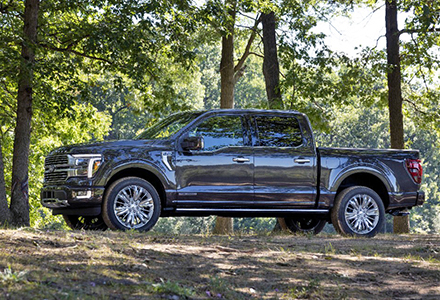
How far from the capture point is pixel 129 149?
10.3 metres

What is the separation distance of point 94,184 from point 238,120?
245 cm

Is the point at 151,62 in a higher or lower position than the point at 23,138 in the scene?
higher

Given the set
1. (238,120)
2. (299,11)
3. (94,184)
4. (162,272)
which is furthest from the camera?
(299,11)

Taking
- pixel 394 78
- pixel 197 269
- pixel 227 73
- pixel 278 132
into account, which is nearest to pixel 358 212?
pixel 278 132

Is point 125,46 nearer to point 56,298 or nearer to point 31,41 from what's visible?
point 31,41

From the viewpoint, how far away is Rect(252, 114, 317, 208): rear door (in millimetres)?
10852

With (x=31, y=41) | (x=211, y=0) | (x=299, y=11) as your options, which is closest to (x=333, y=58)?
(x=299, y=11)

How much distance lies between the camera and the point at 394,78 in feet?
67.9

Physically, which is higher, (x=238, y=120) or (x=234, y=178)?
(x=238, y=120)

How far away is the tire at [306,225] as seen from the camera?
12828 mm

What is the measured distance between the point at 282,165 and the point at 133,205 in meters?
2.38

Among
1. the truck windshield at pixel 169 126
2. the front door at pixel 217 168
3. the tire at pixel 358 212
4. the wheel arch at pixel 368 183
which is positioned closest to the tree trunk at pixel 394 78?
the wheel arch at pixel 368 183

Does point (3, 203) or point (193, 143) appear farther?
point (3, 203)

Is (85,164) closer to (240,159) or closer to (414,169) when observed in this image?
(240,159)
